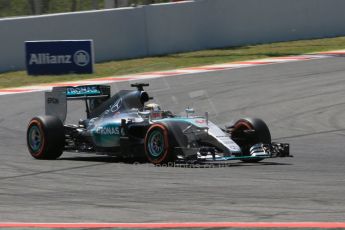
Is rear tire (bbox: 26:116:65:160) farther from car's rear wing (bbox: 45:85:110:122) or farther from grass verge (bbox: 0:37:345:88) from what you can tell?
grass verge (bbox: 0:37:345:88)

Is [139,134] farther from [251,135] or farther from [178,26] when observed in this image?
[178,26]

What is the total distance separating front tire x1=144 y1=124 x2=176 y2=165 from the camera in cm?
1070

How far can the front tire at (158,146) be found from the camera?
10695 millimetres

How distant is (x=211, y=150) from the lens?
1076cm

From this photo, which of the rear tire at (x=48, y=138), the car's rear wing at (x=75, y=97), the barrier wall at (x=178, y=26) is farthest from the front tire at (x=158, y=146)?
the barrier wall at (x=178, y=26)

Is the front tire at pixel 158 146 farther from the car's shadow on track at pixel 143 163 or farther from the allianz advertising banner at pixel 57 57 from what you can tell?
the allianz advertising banner at pixel 57 57

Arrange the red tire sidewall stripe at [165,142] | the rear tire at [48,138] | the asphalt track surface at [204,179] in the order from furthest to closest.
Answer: the rear tire at [48,138]
the red tire sidewall stripe at [165,142]
the asphalt track surface at [204,179]

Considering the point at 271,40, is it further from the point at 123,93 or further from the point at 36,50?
the point at 123,93

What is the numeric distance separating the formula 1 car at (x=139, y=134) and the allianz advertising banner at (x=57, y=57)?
5432mm

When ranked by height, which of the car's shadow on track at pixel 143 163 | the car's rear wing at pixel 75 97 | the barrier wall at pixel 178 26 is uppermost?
the barrier wall at pixel 178 26

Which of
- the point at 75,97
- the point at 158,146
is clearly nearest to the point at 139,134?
the point at 158,146

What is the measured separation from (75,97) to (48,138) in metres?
0.89

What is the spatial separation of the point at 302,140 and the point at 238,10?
13523mm

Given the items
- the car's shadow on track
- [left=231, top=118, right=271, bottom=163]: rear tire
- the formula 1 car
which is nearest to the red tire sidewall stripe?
the formula 1 car
